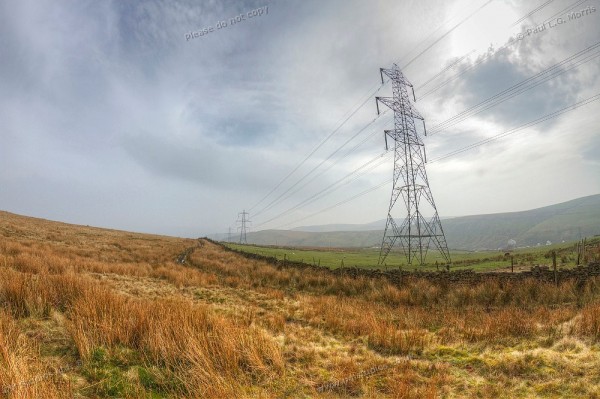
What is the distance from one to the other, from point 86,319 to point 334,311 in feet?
29.6

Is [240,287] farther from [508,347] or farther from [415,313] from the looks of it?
[508,347]

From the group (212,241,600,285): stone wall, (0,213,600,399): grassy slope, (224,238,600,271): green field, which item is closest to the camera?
(0,213,600,399): grassy slope

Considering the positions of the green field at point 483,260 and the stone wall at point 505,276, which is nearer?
the stone wall at point 505,276

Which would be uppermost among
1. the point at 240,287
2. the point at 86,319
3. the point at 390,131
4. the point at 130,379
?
the point at 390,131

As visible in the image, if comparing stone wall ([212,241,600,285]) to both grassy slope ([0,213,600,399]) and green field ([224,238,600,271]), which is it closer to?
green field ([224,238,600,271])

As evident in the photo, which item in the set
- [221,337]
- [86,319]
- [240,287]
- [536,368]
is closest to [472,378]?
[536,368]

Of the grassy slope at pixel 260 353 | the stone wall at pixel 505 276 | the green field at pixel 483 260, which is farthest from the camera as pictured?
the green field at pixel 483 260

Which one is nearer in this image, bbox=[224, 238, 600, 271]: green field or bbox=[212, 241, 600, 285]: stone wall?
bbox=[212, 241, 600, 285]: stone wall

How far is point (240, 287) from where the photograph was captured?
779 inches

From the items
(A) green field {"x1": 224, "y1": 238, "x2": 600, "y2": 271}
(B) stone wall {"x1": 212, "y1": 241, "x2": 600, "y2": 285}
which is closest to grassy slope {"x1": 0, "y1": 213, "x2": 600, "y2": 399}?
(B) stone wall {"x1": 212, "y1": 241, "x2": 600, "y2": 285}

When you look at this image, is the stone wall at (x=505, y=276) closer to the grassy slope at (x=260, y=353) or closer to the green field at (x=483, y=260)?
the green field at (x=483, y=260)

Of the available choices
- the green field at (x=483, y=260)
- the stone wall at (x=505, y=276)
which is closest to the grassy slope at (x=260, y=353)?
the stone wall at (x=505, y=276)

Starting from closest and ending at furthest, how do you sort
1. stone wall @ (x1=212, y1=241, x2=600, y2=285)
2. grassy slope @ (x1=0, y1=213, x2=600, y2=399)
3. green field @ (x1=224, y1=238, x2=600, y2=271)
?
grassy slope @ (x1=0, y1=213, x2=600, y2=399) → stone wall @ (x1=212, y1=241, x2=600, y2=285) → green field @ (x1=224, y1=238, x2=600, y2=271)

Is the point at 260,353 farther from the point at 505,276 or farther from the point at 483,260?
the point at 483,260
